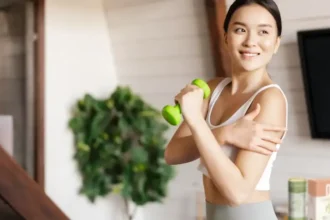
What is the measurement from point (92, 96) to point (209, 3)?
2.60 ft

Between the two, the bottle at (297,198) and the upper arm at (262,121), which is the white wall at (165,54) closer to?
the bottle at (297,198)

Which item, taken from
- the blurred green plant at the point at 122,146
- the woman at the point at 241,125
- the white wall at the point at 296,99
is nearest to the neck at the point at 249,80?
the woman at the point at 241,125

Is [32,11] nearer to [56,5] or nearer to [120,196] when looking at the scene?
[56,5]

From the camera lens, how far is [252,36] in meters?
0.98

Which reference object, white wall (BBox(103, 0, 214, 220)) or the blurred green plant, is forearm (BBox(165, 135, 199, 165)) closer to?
white wall (BBox(103, 0, 214, 220))

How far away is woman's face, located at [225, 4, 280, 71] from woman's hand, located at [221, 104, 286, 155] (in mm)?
94

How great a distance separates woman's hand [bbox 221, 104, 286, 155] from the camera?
92cm

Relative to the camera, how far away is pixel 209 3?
209cm

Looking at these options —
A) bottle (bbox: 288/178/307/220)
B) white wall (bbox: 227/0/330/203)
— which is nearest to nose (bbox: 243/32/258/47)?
bottle (bbox: 288/178/307/220)

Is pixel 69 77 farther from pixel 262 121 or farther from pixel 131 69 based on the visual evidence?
pixel 262 121

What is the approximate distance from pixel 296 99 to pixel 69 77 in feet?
3.48

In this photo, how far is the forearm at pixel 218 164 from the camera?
0.89m

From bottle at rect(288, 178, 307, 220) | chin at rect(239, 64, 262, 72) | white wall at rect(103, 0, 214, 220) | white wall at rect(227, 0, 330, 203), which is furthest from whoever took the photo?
white wall at rect(103, 0, 214, 220)

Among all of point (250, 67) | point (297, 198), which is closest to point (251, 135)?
point (250, 67)
